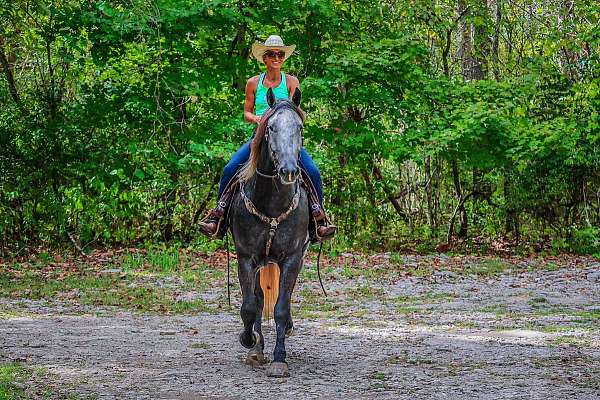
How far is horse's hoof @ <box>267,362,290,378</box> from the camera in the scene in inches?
289

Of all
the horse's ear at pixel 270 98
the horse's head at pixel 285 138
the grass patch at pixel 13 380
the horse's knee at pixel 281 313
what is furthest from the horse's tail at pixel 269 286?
the grass patch at pixel 13 380

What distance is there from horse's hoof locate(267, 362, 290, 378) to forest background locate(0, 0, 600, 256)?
10597mm

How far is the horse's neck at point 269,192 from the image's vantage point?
7.62 metres

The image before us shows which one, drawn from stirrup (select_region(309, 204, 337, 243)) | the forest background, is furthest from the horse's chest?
the forest background

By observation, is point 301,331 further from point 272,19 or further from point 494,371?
point 272,19

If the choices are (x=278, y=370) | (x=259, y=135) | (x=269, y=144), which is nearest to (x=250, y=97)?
(x=259, y=135)

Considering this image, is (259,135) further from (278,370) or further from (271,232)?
(278,370)

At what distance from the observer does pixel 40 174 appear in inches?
744

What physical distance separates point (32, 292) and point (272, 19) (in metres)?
8.33

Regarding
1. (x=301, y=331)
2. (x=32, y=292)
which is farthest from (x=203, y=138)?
(x=301, y=331)

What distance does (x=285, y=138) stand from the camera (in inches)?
278

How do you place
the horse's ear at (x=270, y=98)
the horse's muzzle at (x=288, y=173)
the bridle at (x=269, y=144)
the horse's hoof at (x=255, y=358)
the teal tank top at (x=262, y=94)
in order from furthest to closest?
the teal tank top at (x=262, y=94), the horse's hoof at (x=255, y=358), the horse's ear at (x=270, y=98), the bridle at (x=269, y=144), the horse's muzzle at (x=288, y=173)

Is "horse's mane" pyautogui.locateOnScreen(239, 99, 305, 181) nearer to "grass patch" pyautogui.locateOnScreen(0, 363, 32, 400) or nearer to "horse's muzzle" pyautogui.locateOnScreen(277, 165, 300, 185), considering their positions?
"horse's muzzle" pyautogui.locateOnScreen(277, 165, 300, 185)

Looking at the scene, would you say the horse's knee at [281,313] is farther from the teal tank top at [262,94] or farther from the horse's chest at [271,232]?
the teal tank top at [262,94]
